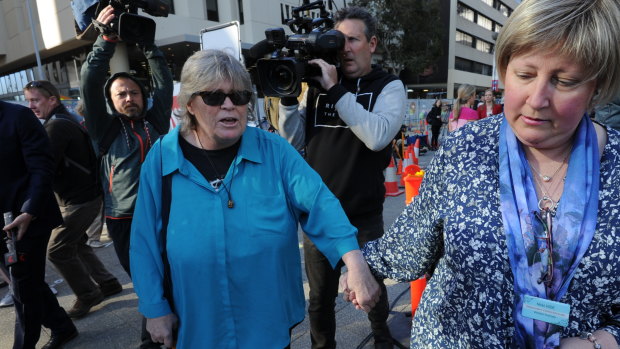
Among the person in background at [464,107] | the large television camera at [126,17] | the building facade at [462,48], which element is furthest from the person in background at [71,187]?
the building facade at [462,48]

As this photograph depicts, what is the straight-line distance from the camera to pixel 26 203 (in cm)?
243

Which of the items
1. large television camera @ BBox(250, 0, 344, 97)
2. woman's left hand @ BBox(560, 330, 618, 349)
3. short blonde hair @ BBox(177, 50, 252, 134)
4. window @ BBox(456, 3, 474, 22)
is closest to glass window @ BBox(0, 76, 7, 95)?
large television camera @ BBox(250, 0, 344, 97)

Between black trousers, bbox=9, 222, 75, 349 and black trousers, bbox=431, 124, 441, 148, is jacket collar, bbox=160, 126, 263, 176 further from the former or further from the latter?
black trousers, bbox=431, 124, 441, 148

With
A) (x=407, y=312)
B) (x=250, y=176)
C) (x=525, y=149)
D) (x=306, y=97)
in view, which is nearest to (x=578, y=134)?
(x=525, y=149)

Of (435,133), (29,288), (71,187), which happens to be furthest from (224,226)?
→ (435,133)

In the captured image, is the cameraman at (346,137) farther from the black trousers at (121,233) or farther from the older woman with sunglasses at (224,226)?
the black trousers at (121,233)

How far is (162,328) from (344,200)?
3.85 feet

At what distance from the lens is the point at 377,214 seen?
7.82ft

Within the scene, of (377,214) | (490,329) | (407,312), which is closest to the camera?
(490,329)

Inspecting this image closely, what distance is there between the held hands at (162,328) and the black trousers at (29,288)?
152cm

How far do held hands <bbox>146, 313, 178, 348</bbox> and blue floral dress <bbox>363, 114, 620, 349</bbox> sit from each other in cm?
99

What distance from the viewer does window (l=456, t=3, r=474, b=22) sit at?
4388cm

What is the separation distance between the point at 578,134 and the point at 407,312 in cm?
235

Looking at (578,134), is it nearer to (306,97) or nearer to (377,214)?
(377,214)
